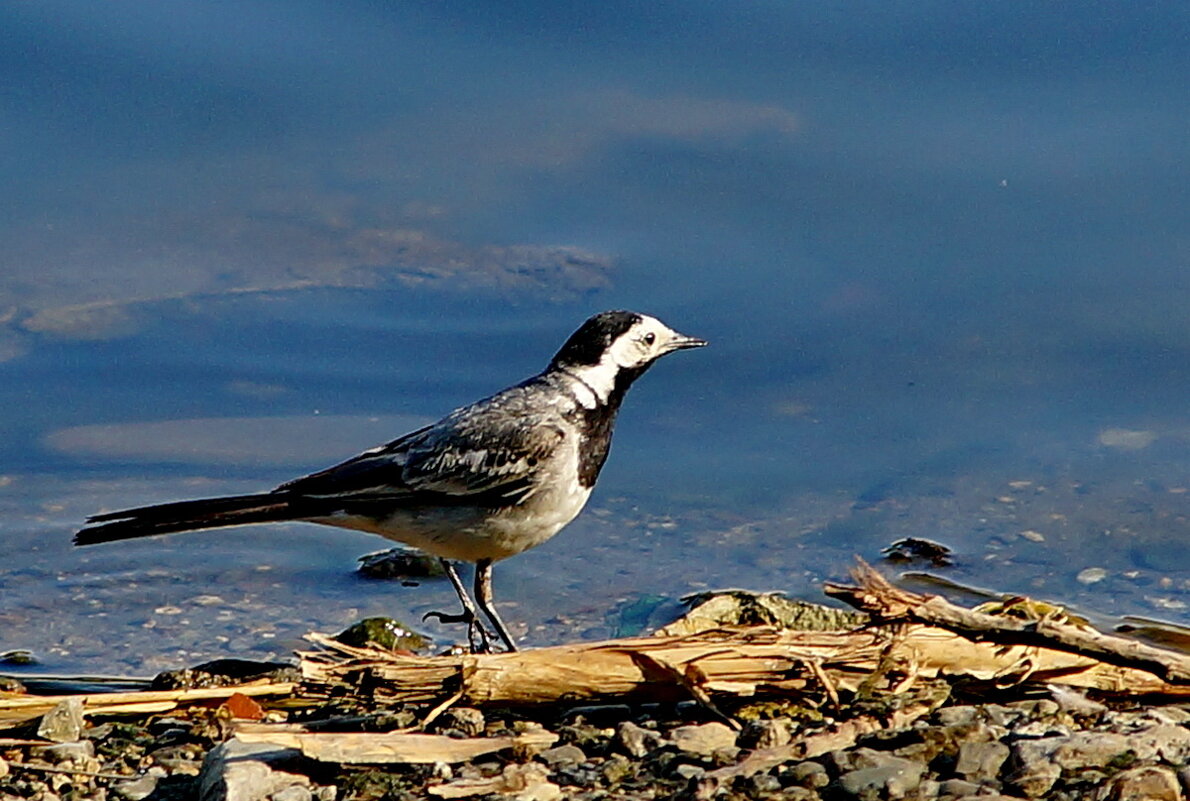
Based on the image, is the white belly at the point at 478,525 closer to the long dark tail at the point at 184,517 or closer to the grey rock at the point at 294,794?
the long dark tail at the point at 184,517

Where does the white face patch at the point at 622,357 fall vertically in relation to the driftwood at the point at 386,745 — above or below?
above

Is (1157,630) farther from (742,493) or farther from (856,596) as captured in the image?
(856,596)

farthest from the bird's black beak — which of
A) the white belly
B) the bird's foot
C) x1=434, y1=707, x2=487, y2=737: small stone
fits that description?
x1=434, y1=707, x2=487, y2=737: small stone

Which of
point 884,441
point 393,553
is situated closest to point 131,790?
point 393,553

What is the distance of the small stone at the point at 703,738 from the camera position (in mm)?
6055

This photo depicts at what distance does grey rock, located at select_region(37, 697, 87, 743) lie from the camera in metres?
6.65

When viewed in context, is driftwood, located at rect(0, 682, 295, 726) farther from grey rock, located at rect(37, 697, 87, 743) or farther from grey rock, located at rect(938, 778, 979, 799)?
grey rock, located at rect(938, 778, 979, 799)

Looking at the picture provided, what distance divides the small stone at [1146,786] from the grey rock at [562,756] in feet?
5.24

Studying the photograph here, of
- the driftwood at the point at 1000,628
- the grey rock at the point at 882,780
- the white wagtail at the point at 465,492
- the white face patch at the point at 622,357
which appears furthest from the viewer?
the white face patch at the point at 622,357

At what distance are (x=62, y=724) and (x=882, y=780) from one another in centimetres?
284

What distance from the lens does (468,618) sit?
893 centimetres

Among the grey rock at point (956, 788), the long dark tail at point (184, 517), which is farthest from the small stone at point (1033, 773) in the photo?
the long dark tail at point (184, 517)

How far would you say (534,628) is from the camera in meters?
9.34

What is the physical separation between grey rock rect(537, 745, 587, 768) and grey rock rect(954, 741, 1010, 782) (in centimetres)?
116
